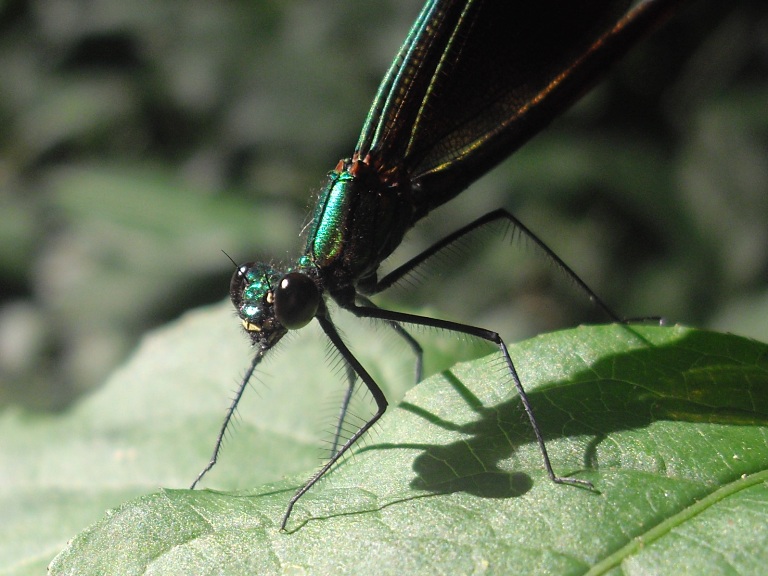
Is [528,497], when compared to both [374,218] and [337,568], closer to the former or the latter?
[337,568]

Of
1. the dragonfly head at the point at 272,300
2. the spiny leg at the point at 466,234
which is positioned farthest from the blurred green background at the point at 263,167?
the dragonfly head at the point at 272,300

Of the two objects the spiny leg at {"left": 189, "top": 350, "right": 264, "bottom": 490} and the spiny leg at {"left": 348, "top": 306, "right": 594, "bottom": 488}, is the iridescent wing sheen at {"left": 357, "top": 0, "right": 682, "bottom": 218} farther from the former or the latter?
the spiny leg at {"left": 189, "top": 350, "right": 264, "bottom": 490}

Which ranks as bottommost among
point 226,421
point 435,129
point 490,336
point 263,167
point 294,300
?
point 490,336

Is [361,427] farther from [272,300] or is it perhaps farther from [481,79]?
[481,79]

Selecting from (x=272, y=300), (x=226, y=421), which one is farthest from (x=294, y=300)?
(x=226, y=421)

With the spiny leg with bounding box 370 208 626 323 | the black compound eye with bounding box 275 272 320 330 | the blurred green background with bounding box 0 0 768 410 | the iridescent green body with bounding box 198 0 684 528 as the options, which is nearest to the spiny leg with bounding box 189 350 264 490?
the iridescent green body with bounding box 198 0 684 528
